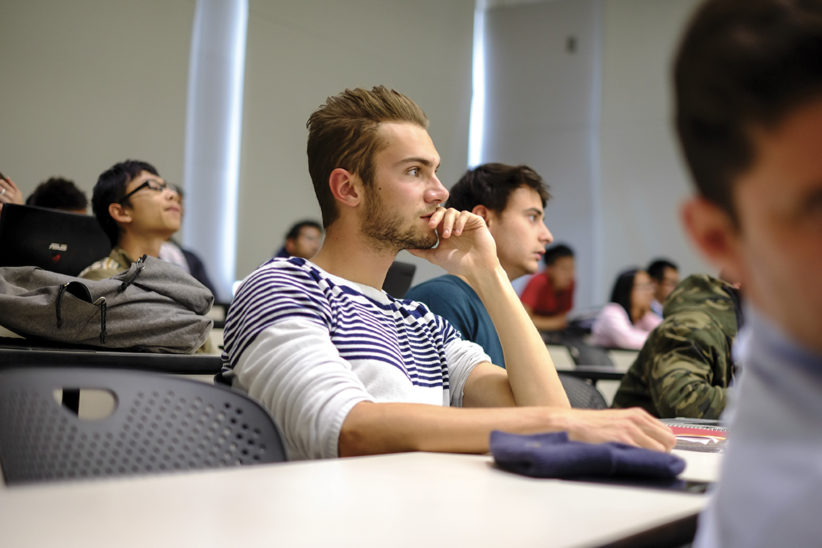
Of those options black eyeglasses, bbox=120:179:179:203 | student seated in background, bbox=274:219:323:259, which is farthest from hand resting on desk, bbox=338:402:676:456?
student seated in background, bbox=274:219:323:259

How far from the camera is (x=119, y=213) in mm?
3303

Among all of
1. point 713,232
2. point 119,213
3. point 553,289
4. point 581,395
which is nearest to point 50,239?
point 119,213

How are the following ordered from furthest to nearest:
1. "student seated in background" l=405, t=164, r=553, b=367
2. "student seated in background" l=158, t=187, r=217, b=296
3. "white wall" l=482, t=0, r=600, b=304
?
"white wall" l=482, t=0, r=600, b=304 < "student seated in background" l=158, t=187, r=217, b=296 < "student seated in background" l=405, t=164, r=553, b=367

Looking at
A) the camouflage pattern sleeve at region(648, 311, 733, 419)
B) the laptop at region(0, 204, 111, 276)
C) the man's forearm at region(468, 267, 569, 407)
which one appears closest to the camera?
the man's forearm at region(468, 267, 569, 407)

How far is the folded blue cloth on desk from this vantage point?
0.99 meters

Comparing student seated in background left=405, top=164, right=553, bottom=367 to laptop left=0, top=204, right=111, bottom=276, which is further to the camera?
student seated in background left=405, top=164, right=553, bottom=367

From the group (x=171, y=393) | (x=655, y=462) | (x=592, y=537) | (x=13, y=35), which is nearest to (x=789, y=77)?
(x=592, y=537)

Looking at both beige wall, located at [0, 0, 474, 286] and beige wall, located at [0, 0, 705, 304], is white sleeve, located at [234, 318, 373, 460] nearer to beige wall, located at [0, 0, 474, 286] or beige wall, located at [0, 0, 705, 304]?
beige wall, located at [0, 0, 705, 304]

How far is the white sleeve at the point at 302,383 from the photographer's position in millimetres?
1314

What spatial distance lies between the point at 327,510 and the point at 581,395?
1.86 meters

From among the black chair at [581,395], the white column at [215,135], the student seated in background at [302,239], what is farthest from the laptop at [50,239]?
the white column at [215,135]

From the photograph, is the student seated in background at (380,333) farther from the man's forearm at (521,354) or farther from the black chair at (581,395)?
the black chair at (581,395)

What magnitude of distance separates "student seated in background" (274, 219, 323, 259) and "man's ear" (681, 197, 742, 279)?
5.58 metres

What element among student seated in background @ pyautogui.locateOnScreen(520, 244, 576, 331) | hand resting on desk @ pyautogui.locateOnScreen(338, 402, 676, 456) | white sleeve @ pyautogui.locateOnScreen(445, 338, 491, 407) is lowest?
student seated in background @ pyautogui.locateOnScreen(520, 244, 576, 331)
